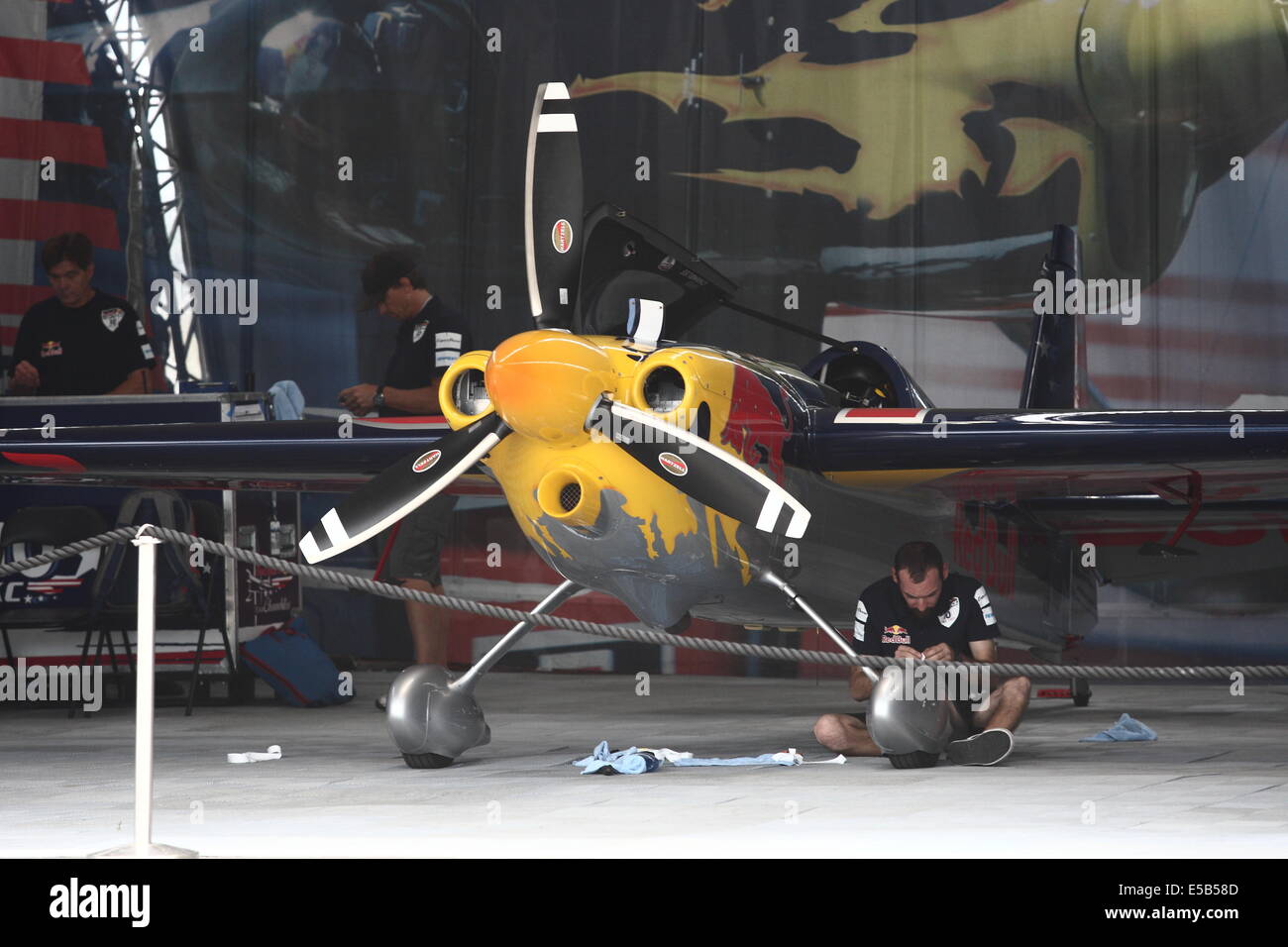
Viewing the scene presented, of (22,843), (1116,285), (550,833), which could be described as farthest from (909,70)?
(22,843)

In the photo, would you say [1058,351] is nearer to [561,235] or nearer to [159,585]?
[561,235]

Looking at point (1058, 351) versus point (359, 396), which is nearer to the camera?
point (359, 396)

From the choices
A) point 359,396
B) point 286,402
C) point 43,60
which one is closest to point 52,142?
point 43,60

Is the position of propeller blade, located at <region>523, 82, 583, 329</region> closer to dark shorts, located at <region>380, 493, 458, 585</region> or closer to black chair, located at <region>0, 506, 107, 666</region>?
dark shorts, located at <region>380, 493, 458, 585</region>

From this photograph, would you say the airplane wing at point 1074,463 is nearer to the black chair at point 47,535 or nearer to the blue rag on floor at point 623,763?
the blue rag on floor at point 623,763

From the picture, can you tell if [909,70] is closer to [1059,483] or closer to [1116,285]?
[1116,285]

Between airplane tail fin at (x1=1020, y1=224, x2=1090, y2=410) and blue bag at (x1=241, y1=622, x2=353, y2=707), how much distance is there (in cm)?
465

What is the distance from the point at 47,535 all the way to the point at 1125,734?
20.0 ft

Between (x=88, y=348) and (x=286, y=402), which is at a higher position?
(x=88, y=348)

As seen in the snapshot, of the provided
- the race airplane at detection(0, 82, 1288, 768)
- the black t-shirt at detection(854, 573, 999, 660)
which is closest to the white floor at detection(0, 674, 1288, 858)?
the black t-shirt at detection(854, 573, 999, 660)

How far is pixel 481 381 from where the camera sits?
670 cm

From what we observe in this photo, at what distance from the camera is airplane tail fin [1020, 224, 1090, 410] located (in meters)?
9.73

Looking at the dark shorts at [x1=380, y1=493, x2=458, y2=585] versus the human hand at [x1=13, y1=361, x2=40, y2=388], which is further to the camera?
the human hand at [x1=13, y1=361, x2=40, y2=388]

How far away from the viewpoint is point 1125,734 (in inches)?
323
